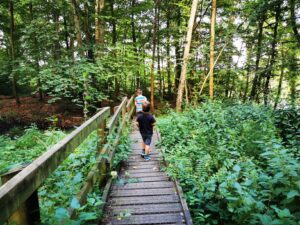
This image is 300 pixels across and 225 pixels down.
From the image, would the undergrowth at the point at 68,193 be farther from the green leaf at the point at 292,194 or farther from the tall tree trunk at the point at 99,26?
the tall tree trunk at the point at 99,26

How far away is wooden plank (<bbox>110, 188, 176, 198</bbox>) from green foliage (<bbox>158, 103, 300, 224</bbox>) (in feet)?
0.99

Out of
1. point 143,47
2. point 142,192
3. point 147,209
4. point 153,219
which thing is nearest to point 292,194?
point 153,219

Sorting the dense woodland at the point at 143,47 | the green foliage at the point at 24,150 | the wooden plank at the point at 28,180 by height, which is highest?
the dense woodland at the point at 143,47

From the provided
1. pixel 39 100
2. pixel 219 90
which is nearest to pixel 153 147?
pixel 219 90

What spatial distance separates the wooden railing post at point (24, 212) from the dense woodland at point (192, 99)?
180 mm

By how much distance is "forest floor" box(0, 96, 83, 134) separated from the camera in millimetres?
16969

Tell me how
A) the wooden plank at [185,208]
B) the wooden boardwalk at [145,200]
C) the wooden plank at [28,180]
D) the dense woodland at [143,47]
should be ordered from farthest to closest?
the dense woodland at [143,47] → the wooden boardwalk at [145,200] → the wooden plank at [185,208] → the wooden plank at [28,180]

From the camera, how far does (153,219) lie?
3.24m

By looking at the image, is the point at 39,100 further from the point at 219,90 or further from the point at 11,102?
the point at 219,90

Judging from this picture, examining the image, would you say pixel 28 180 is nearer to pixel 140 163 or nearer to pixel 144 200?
pixel 144 200

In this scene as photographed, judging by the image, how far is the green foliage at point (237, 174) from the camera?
2912 mm

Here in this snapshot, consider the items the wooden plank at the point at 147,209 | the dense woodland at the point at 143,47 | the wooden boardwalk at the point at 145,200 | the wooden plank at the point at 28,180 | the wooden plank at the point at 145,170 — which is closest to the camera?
the wooden plank at the point at 28,180

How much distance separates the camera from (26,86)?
25891 mm

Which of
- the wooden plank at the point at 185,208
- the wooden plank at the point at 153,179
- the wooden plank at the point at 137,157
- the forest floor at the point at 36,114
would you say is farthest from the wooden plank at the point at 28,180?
the forest floor at the point at 36,114
